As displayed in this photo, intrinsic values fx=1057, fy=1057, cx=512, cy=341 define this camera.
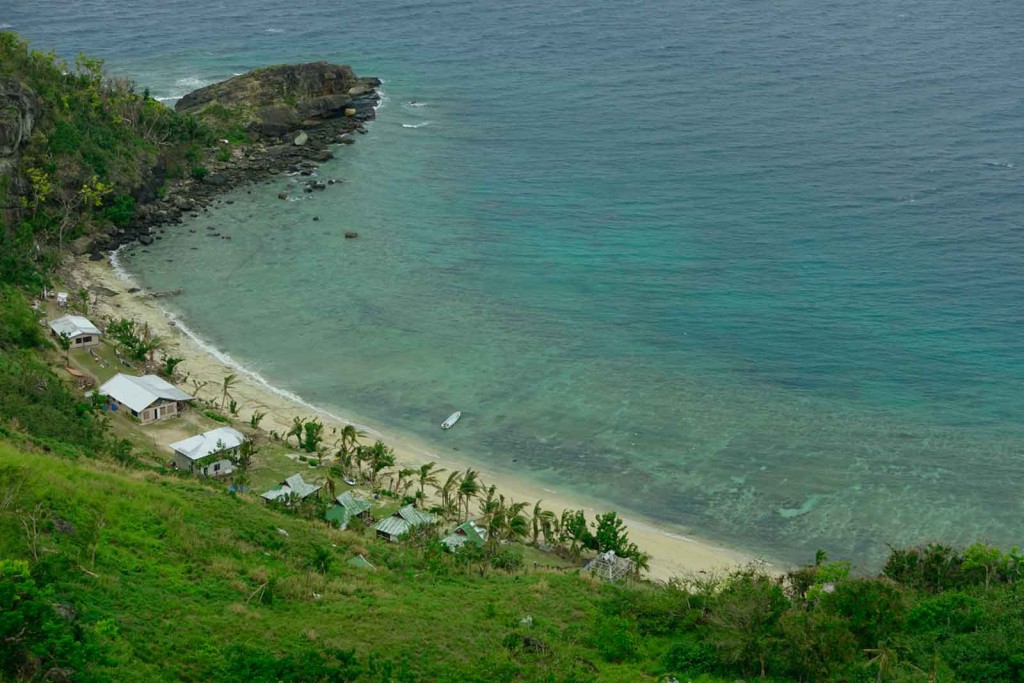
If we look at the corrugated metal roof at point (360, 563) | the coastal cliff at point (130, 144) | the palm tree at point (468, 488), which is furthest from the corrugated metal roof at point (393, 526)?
the coastal cliff at point (130, 144)

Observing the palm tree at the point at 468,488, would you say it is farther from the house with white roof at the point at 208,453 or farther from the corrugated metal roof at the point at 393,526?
the house with white roof at the point at 208,453

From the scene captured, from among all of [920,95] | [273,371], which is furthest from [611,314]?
[920,95]

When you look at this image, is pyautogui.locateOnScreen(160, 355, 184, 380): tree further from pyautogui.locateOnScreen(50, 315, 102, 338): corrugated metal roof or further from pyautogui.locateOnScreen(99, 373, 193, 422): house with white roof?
pyautogui.locateOnScreen(50, 315, 102, 338): corrugated metal roof

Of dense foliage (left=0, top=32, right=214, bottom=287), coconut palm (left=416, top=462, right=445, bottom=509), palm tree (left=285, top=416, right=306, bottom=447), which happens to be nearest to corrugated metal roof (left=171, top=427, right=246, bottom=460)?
palm tree (left=285, top=416, right=306, bottom=447)

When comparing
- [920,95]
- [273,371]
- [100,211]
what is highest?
[920,95]

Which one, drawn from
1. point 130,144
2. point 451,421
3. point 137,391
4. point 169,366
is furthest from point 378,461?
point 130,144

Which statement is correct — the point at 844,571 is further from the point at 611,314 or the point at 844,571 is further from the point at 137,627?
Result: the point at 611,314
